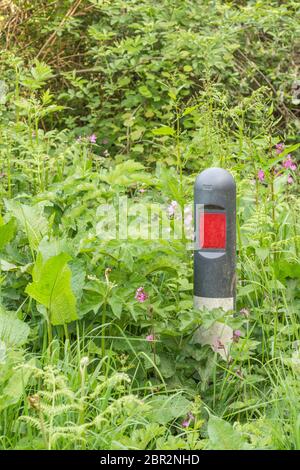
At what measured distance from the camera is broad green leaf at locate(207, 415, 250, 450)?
7.75 ft

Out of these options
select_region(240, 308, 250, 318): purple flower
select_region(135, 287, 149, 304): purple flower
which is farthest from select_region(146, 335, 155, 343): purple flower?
select_region(240, 308, 250, 318): purple flower

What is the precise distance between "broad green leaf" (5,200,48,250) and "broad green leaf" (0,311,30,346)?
0.49 m

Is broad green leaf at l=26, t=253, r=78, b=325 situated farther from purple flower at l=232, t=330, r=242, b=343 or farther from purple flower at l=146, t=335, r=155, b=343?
purple flower at l=232, t=330, r=242, b=343

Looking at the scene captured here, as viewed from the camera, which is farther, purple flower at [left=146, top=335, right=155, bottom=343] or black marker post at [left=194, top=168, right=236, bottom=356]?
black marker post at [left=194, top=168, right=236, bottom=356]

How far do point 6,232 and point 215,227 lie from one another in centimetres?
85

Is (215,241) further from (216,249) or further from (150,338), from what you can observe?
(150,338)

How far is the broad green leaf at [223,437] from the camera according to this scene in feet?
7.75

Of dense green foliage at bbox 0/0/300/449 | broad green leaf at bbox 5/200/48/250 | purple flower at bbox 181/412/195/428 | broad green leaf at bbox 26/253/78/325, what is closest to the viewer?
dense green foliage at bbox 0/0/300/449

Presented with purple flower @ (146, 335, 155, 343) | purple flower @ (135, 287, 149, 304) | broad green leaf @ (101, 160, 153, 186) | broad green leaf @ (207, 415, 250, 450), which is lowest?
broad green leaf @ (207, 415, 250, 450)

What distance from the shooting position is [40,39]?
687 centimetres

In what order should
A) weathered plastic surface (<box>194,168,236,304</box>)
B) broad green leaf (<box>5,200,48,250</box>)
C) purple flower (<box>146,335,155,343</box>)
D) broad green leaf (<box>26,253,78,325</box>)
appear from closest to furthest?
broad green leaf (<box>26,253,78,325</box>), purple flower (<box>146,335,155,343</box>), weathered plastic surface (<box>194,168,236,304</box>), broad green leaf (<box>5,200,48,250</box>)

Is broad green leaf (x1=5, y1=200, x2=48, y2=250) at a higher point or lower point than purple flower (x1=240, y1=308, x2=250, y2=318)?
higher

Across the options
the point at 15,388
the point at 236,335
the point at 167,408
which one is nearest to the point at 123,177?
the point at 236,335

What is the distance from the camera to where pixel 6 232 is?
3336 mm
